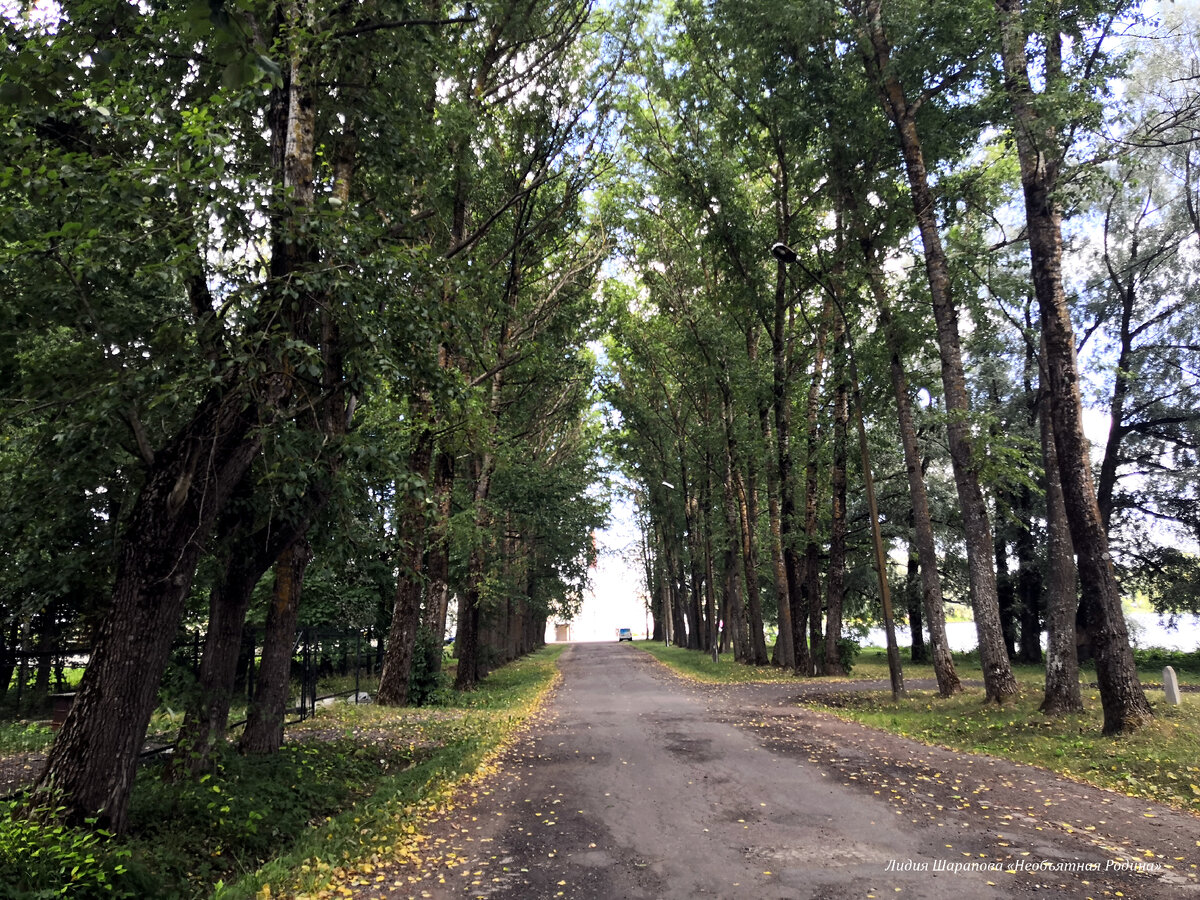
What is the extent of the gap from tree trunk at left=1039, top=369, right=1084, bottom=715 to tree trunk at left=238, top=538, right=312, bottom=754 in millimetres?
11579

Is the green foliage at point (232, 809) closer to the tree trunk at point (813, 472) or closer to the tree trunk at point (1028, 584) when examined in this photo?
the tree trunk at point (813, 472)

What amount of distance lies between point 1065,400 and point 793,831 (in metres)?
8.33

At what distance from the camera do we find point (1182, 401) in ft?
78.0

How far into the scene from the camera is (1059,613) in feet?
40.3

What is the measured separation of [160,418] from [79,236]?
1976mm

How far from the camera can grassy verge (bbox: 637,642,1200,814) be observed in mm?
7582

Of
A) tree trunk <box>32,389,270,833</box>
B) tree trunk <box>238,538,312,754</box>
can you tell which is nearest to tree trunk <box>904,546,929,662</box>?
tree trunk <box>238,538,312,754</box>

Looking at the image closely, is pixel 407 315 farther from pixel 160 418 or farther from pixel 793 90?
pixel 793 90

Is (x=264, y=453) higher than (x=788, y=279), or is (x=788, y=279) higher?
(x=788, y=279)

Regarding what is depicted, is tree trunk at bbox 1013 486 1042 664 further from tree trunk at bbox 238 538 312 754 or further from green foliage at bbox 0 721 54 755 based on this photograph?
green foliage at bbox 0 721 54 755

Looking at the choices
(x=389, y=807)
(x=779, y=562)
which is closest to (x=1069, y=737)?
(x=389, y=807)

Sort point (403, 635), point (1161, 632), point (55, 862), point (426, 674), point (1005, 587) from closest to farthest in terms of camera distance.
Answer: point (55, 862), point (403, 635), point (426, 674), point (1161, 632), point (1005, 587)

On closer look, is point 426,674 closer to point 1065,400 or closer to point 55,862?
point 55,862

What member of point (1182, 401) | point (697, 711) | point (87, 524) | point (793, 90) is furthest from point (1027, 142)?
point (1182, 401)
